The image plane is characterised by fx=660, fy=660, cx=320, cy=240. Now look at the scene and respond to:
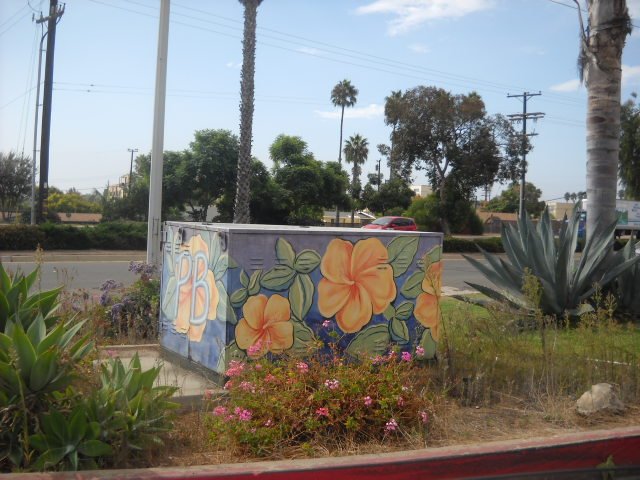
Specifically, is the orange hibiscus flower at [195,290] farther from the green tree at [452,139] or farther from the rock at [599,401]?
the green tree at [452,139]

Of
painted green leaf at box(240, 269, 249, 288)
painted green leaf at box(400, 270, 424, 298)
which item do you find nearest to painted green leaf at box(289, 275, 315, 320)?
painted green leaf at box(240, 269, 249, 288)

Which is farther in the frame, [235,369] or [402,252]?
[402,252]

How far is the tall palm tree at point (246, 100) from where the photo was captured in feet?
71.0

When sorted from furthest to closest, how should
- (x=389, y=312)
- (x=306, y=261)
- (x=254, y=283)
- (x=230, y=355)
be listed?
1. (x=389, y=312)
2. (x=306, y=261)
3. (x=254, y=283)
4. (x=230, y=355)

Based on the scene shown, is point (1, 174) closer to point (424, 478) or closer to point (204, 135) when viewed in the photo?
point (204, 135)

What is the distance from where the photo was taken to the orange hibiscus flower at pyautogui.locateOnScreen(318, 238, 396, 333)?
610cm

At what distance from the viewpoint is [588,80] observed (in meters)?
10.8

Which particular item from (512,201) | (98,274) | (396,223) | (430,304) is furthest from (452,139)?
(512,201)

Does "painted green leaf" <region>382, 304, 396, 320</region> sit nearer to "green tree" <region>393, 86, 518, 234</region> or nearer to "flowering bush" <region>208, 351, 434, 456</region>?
"flowering bush" <region>208, 351, 434, 456</region>

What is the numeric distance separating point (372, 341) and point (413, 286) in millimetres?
719

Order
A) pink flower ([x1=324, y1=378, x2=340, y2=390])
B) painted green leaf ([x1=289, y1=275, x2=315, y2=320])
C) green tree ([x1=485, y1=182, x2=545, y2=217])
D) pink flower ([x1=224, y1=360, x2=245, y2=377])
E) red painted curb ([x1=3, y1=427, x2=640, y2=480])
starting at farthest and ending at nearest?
green tree ([x1=485, y1=182, x2=545, y2=217]), painted green leaf ([x1=289, y1=275, x2=315, y2=320]), pink flower ([x1=224, y1=360, x2=245, y2=377]), pink flower ([x1=324, y1=378, x2=340, y2=390]), red painted curb ([x1=3, y1=427, x2=640, y2=480])

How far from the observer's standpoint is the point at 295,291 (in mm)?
5930

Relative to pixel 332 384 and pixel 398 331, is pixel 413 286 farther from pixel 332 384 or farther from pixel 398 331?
pixel 332 384

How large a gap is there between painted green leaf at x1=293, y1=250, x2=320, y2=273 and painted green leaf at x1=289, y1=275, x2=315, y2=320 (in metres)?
0.07
